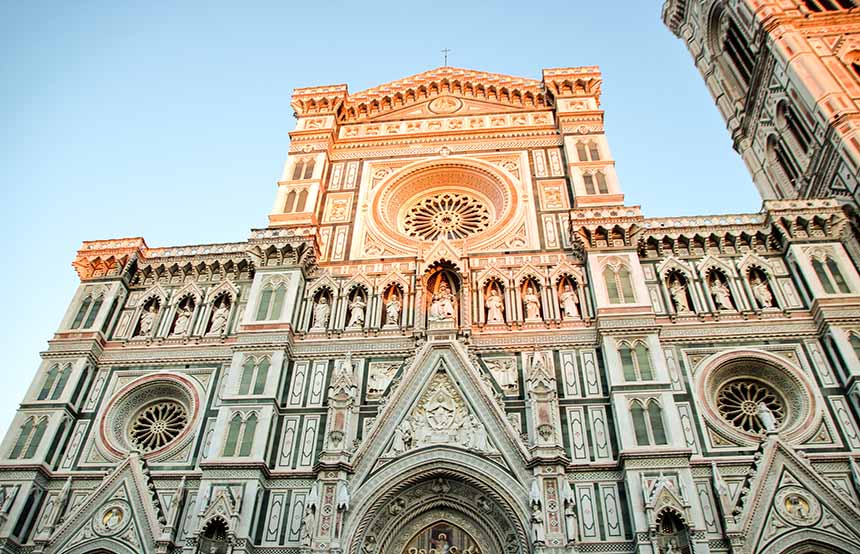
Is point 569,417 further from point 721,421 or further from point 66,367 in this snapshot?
point 66,367

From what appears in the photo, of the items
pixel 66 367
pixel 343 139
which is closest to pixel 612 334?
pixel 343 139

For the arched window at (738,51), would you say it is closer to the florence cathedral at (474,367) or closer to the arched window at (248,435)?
the florence cathedral at (474,367)

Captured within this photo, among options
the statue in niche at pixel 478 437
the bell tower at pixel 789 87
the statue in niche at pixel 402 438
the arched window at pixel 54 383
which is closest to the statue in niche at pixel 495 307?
the statue in niche at pixel 478 437

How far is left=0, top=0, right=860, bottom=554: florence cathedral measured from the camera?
14.7 meters

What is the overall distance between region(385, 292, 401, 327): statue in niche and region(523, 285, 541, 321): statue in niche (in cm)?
324

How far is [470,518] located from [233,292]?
8761 mm

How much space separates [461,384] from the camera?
1669cm

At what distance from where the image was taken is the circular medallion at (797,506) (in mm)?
14008

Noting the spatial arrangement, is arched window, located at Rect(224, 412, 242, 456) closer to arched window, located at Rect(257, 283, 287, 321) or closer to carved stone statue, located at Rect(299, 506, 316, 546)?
carved stone statue, located at Rect(299, 506, 316, 546)

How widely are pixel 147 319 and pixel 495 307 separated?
917cm

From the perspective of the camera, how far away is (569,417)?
15992 mm

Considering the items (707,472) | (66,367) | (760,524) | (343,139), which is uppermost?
(343,139)

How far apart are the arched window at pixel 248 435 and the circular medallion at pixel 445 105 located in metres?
13.1

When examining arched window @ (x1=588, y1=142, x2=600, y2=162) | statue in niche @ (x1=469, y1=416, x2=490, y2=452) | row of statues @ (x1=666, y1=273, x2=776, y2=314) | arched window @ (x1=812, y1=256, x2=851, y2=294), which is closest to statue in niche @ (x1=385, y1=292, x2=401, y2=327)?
statue in niche @ (x1=469, y1=416, x2=490, y2=452)
